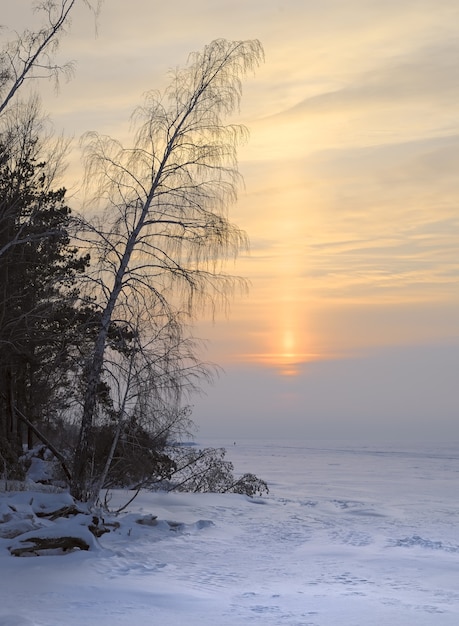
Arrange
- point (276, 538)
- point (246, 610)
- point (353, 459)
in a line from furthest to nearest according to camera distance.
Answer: point (353, 459), point (276, 538), point (246, 610)

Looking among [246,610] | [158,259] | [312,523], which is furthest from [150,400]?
[246,610]

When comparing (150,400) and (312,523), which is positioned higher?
(150,400)

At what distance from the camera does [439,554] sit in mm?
13133

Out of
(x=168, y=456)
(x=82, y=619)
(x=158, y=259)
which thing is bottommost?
(x=82, y=619)

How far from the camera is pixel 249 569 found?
11.5 metres

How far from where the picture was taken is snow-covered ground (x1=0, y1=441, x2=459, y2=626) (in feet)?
28.1

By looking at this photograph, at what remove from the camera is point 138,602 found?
9.05 m

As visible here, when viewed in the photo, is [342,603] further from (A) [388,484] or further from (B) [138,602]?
(A) [388,484]

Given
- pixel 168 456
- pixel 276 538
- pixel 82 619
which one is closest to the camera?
pixel 82 619

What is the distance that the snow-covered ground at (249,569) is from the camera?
28.1ft

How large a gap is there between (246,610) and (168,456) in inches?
538

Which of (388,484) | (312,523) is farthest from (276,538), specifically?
(388,484)

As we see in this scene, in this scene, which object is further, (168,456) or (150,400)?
(168,456)

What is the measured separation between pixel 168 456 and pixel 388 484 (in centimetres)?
1114
